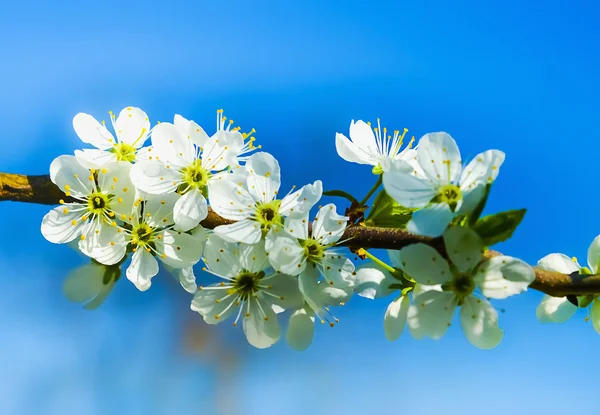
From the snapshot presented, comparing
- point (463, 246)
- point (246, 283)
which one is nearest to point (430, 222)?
point (463, 246)

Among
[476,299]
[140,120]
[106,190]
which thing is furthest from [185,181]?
[476,299]

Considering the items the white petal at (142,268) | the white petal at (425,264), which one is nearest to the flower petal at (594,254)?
the white petal at (425,264)

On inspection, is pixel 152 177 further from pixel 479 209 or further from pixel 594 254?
pixel 594 254

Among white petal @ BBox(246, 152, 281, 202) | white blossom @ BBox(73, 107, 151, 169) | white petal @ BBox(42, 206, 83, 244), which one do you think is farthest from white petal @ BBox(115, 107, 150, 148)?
white petal @ BBox(246, 152, 281, 202)

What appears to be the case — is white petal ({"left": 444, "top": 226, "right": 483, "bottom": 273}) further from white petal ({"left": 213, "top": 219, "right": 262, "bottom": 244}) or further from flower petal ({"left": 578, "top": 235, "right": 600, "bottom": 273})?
flower petal ({"left": 578, "top": 235, "right": 600, "bottom": 273})

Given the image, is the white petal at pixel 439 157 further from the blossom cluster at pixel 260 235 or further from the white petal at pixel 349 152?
the white petal at pixel 349 152

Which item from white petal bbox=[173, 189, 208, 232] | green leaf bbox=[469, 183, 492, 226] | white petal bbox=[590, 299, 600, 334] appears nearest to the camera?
green leaf bbox=[469, 183, 492, 226]
